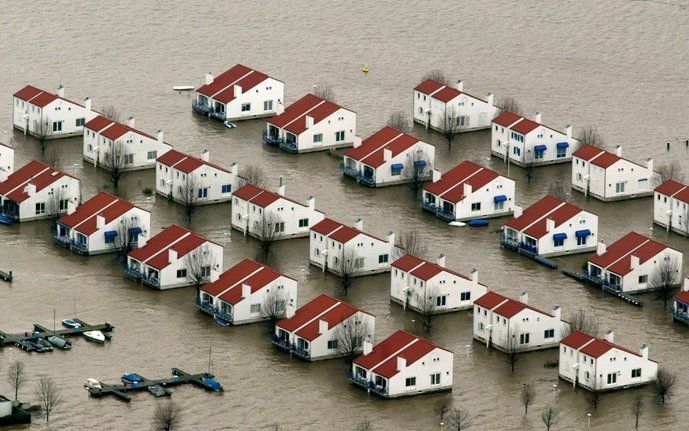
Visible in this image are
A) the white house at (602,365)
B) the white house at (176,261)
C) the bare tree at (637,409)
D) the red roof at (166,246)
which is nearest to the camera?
the bare tree at (637,409)

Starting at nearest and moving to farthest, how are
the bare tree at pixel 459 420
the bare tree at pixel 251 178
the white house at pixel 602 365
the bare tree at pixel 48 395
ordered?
the bare tree at pixel 459 420
the bare tree at pixel 48 395
the white house at pixel 602 365
the bare tree at pixel 251 178

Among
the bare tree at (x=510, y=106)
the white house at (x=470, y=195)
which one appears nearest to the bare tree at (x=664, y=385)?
the white house at (x=470, y=195)

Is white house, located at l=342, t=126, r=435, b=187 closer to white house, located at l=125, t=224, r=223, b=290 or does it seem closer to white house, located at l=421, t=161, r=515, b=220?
white house, located at l=421, t=161, r=515, b=220

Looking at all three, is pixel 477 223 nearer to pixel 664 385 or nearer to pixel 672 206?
pixel 672 206

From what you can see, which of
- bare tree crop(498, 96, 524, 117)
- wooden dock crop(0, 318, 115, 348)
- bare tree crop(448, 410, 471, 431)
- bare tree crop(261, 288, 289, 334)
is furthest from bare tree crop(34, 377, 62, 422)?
bare tree crop(498, 96, 524, 117)

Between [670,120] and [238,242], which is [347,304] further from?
[670,120]

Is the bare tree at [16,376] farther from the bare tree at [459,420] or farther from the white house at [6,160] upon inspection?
the white house at [6,160]

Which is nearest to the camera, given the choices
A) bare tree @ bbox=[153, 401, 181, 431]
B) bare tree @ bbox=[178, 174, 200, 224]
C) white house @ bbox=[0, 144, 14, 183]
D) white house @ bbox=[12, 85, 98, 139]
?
bare tree @ bbox=[153, 401, 181, 431]
